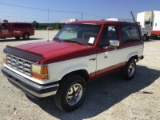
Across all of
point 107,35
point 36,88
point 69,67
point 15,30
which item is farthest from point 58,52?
point 15,30

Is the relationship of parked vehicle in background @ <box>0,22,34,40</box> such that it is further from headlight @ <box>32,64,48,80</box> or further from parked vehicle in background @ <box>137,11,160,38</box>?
headlight @ <box>32,64,48,80</box>

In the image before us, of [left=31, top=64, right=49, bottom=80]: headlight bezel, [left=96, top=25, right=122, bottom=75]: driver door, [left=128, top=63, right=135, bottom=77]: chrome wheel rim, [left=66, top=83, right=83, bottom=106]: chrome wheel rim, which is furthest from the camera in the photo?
[left=128, top=63, right=135, bottom=77]: chrome wheel rim

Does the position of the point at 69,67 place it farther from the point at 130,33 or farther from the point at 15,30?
the point at 15,30

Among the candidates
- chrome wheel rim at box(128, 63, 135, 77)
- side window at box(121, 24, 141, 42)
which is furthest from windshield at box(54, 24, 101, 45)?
chrome wheel rim at box(128, 63, 135, 77)

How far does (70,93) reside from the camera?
425 centimetres

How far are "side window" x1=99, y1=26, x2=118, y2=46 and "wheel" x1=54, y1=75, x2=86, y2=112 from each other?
117cm

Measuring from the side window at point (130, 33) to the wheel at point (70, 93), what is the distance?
→ 2.32 m

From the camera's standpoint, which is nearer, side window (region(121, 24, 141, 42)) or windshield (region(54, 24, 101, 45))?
windshield (region(54, 24, 101, 45))

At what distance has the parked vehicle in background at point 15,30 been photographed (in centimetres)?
1930

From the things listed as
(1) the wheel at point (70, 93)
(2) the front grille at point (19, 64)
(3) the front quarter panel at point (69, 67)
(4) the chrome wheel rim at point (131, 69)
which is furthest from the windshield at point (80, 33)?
(4) the chrome wheel rim at point (131, 69)

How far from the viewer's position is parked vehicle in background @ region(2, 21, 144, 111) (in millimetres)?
3639

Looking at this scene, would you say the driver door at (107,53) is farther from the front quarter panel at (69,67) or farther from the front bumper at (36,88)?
the front bumper at (36,88)

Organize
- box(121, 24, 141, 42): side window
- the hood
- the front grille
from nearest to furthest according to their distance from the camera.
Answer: the hood, the front grille, box(121, 24, 141, 42): side window

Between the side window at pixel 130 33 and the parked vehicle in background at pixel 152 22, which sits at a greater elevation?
the parked vehicle in background at pixel 152 22
